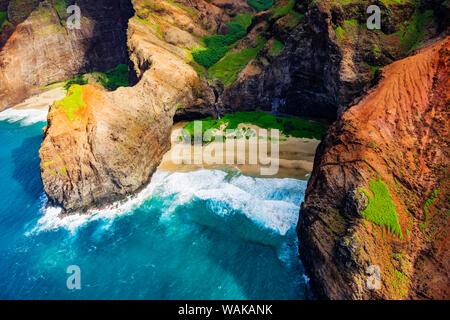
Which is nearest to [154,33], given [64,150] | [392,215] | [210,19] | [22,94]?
[210,19]

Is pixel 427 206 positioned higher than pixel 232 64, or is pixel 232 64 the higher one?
pixel 232 64

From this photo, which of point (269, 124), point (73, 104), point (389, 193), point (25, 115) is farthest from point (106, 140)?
point (25, 115)

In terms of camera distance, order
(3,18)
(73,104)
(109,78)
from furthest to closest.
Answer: (109,78) < (3,18) < (73,104)

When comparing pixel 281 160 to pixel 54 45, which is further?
pixel 54 45

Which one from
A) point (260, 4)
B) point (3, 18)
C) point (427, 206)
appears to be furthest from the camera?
point (260, 4)

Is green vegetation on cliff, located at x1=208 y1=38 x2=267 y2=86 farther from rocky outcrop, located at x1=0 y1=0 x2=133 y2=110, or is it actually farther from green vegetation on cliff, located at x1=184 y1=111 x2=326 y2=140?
rocky outcrop, located at x1=0 y1=0 x2=133 y2=110

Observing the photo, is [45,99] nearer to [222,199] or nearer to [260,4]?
[222,199]

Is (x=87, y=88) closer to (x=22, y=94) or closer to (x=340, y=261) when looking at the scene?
(x=340, y=261)
